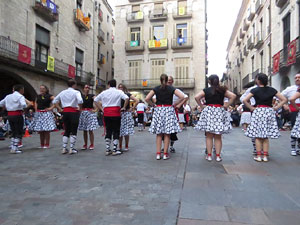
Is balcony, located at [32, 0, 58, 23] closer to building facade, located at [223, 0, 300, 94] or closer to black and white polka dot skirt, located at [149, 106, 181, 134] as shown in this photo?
black and white polka dot skirt, located at [149, 106, 181, 134]

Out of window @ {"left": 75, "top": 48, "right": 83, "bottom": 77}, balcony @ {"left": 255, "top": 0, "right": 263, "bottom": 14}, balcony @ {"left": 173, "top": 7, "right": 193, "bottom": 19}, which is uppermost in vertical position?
balcony @ {"left": 173, "top": 7, "right": 193, "bottom": 19}

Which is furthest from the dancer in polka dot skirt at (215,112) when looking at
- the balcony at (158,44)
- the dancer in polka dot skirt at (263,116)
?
the balcony at (158,44)

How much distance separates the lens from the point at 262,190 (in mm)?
2996

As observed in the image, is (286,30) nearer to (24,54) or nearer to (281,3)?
(281,3)

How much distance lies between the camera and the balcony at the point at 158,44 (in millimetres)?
Result: 26656

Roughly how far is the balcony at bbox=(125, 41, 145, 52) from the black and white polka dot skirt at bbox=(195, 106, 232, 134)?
78.9 feet

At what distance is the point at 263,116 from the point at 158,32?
25.1 meters

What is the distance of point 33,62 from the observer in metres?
15.7

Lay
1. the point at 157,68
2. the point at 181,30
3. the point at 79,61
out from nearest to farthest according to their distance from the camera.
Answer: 1. the point at 79,61
2. the point at 181,30
3. the point at 157,68

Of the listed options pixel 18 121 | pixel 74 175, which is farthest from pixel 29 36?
pixel 74 175

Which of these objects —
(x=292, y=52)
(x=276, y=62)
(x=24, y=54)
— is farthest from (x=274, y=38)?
(x=24, y=54)

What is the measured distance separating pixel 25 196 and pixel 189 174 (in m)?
2.31

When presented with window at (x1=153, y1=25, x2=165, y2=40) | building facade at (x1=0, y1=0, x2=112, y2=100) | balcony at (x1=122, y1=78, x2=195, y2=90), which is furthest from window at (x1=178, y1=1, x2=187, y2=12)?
building facade at (x1=0, y1=0, x2=112, y2=100)

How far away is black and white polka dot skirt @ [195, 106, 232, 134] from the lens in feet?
15.1
